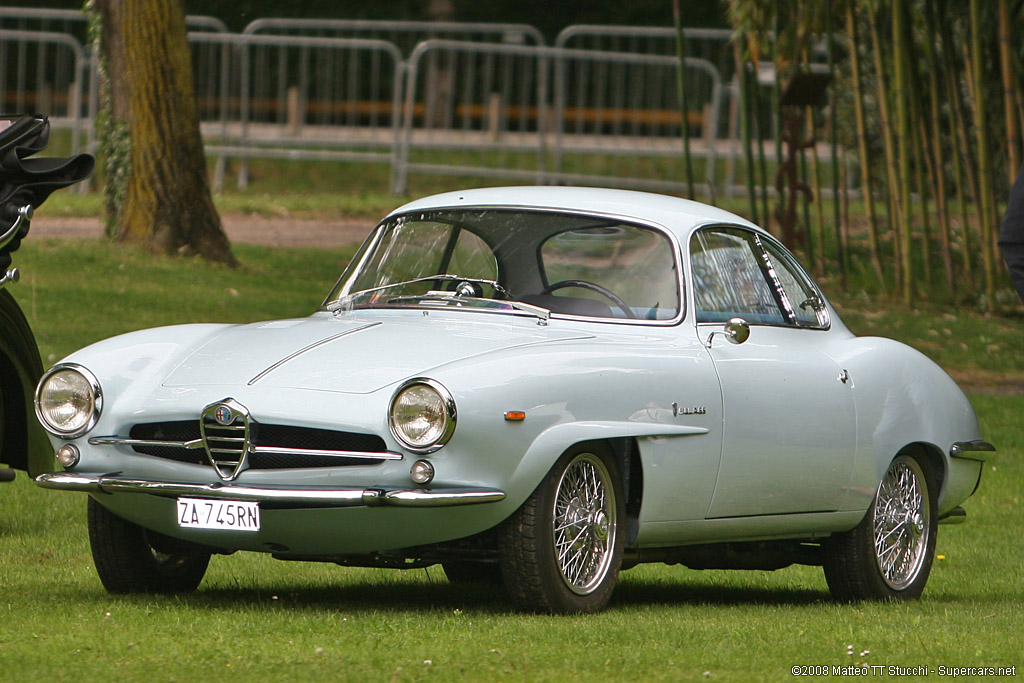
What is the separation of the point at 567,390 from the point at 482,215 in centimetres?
149

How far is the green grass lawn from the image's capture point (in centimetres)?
500

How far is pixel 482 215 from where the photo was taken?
7262 millimetres

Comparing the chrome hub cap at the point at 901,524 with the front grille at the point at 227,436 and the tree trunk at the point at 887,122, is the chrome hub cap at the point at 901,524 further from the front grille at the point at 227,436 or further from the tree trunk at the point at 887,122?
the tree trunk at the point at 887,122

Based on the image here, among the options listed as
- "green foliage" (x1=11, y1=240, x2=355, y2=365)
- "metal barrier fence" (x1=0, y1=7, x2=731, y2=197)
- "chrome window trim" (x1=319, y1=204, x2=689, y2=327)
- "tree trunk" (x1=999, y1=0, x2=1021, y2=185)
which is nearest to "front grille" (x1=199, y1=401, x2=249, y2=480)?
"chrome window trim" (x1=319, y1=204, x2=689, y2=327)

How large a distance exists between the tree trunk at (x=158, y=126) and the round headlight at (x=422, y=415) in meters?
10.3

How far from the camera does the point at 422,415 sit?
5695 mm

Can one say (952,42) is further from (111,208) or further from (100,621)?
(100,621)

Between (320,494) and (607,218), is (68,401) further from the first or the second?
(607,218)

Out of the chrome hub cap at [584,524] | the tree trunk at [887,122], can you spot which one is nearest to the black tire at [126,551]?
the chrome hub cap at [584,524]

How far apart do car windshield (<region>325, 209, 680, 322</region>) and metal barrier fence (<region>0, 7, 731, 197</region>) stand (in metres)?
15.1

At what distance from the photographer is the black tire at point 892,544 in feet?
24.3

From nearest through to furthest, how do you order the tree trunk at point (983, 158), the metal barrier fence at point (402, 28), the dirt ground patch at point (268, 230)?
1. the tree trunk at point (983, 158)
2. the dirt ground patch at point (268, 230)
3. the metal barrier fence at point (402, 28)

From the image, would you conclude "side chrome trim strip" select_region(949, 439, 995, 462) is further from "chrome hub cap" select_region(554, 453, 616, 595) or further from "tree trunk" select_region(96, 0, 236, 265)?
"tree trunk" select_region(96, 0, 236, 265)

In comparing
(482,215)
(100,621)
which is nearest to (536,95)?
(482,215)
